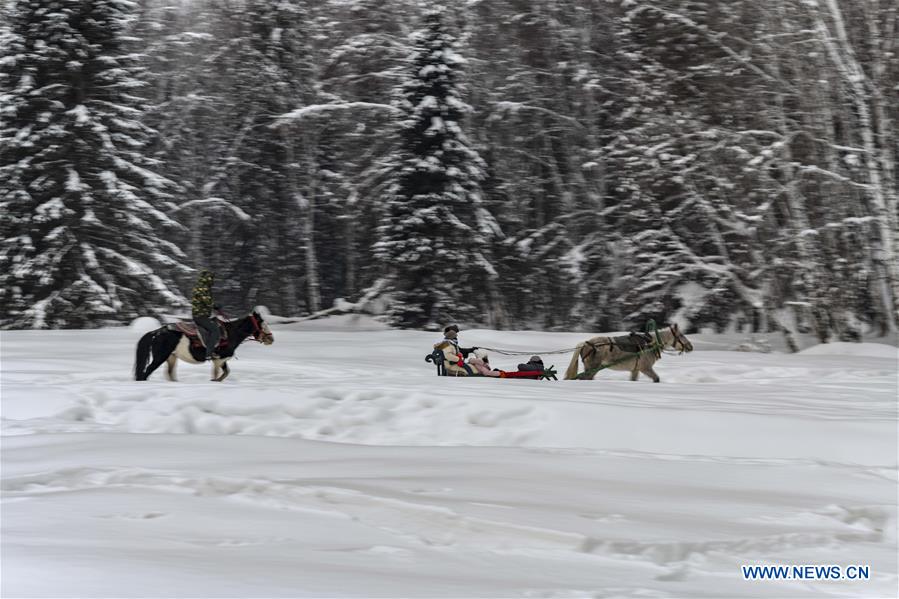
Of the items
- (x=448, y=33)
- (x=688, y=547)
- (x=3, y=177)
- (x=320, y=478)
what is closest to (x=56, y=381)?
(x=320, y=478)

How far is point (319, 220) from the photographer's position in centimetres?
4181

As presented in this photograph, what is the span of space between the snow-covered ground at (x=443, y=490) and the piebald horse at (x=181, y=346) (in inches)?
58.7

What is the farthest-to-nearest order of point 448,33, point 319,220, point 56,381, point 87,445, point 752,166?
point 319,220 < point 448,33 < point 752,166 < point 56,381 < point 87,445

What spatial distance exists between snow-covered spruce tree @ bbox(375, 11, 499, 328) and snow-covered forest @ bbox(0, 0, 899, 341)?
80 millimetres

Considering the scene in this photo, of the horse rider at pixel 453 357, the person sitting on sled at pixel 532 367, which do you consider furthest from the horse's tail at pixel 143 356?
the person sitting on sled at pixel 532 367

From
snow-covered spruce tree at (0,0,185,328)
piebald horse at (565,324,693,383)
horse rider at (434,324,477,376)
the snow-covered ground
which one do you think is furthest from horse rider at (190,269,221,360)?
snow-covered spruce tree at (0,0,185,328)

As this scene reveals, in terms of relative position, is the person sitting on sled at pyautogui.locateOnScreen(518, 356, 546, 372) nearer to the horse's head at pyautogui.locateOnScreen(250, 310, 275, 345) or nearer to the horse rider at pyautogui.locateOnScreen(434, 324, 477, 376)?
the horse rider at pyautogui.locateOnScreen(434, 324, 477, 376)

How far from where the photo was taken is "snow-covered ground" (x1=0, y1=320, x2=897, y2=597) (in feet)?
15.2

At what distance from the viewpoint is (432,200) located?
31.6 metres

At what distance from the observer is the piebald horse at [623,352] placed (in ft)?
52.6

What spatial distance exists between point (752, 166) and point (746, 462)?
18.2 meters

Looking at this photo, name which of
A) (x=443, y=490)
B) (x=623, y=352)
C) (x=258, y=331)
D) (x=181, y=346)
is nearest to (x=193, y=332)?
(x=181, y=346)

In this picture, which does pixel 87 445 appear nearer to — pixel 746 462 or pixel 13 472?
pixel 13 472

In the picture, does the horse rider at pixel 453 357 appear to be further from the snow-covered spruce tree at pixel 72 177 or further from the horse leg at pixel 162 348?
the snow-covered spruce tree at pixel 72 177
